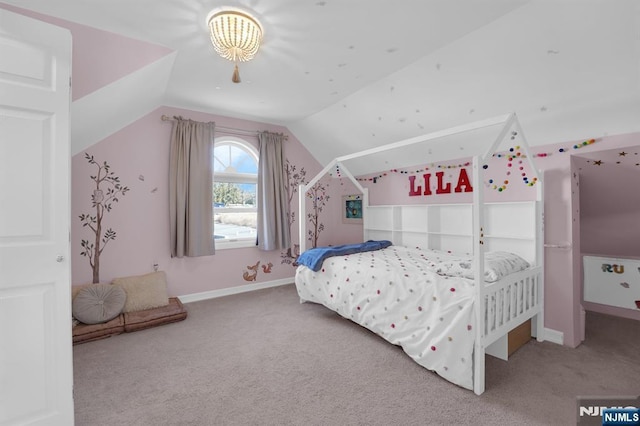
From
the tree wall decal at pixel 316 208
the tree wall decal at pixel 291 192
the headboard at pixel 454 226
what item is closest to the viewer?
the headboard at pixel 454 226

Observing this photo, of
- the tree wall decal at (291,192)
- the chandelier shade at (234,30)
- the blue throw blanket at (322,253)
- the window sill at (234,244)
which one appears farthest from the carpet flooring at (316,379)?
the chandelier shade at (234,30)

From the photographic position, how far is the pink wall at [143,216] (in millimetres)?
3021

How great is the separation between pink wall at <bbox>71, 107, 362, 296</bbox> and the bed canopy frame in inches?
52.6

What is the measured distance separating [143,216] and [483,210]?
3514 mm

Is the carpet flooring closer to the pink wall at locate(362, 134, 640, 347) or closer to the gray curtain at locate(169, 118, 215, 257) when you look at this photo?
the pink wall at locate(362, 134, 640, 347)

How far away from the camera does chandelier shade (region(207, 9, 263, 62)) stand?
183 cm

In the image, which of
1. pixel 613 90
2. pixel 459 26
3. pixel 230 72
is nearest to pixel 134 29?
pixel 230 72

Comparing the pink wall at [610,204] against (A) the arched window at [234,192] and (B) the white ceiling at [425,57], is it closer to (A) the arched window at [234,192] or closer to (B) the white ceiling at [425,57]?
(B) the white ceiling at [425,57]

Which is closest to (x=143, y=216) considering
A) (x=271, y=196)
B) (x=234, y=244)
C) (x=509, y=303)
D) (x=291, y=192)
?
(x=234, y=244)

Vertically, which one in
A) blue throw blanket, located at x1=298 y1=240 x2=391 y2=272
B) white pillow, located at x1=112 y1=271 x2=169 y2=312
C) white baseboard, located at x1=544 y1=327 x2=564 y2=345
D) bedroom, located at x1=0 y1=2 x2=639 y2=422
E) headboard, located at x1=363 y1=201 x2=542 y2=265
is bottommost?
white baseboard, located at x1=544 y1=327 x2=564 y2=345

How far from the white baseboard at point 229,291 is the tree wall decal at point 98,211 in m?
A: 0.98

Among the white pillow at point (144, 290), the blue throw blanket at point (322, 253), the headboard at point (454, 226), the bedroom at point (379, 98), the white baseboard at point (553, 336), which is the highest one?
the bedroom at point (379, 98)

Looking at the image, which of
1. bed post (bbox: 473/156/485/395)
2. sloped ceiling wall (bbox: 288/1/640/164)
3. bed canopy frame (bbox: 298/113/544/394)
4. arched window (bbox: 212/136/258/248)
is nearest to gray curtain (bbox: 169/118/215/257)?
arched window (bbox: 212/136/258/248)

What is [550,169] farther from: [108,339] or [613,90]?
[108,339]
